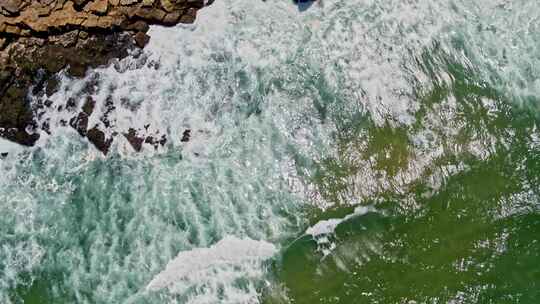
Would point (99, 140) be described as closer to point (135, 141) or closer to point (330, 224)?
point (135, 141)

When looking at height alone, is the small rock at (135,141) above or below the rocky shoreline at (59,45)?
below

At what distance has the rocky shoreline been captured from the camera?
22.8 m

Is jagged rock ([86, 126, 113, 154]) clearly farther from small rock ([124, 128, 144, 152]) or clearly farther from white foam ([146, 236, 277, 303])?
white foam ([146, 236, 277, 303])

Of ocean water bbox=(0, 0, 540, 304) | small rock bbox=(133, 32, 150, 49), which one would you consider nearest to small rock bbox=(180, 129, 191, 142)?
ocean water bbox=(0, 0, 540, 304)

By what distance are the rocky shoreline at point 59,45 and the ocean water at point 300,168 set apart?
475 mm

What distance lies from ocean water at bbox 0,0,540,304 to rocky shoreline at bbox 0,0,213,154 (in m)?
0.47

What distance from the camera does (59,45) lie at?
23078 mm

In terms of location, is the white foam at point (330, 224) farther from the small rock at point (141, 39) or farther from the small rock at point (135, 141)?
the small rock at point (141, 39)

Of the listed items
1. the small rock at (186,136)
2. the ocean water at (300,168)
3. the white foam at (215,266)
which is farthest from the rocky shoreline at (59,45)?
the white foam at (215,266)

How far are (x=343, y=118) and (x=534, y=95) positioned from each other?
7.77 metres

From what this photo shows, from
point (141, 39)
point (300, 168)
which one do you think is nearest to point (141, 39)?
point (141, 39)

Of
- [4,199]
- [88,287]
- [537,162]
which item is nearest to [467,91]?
[537,162]

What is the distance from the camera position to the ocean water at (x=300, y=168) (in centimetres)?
2212

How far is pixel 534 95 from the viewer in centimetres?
2331
